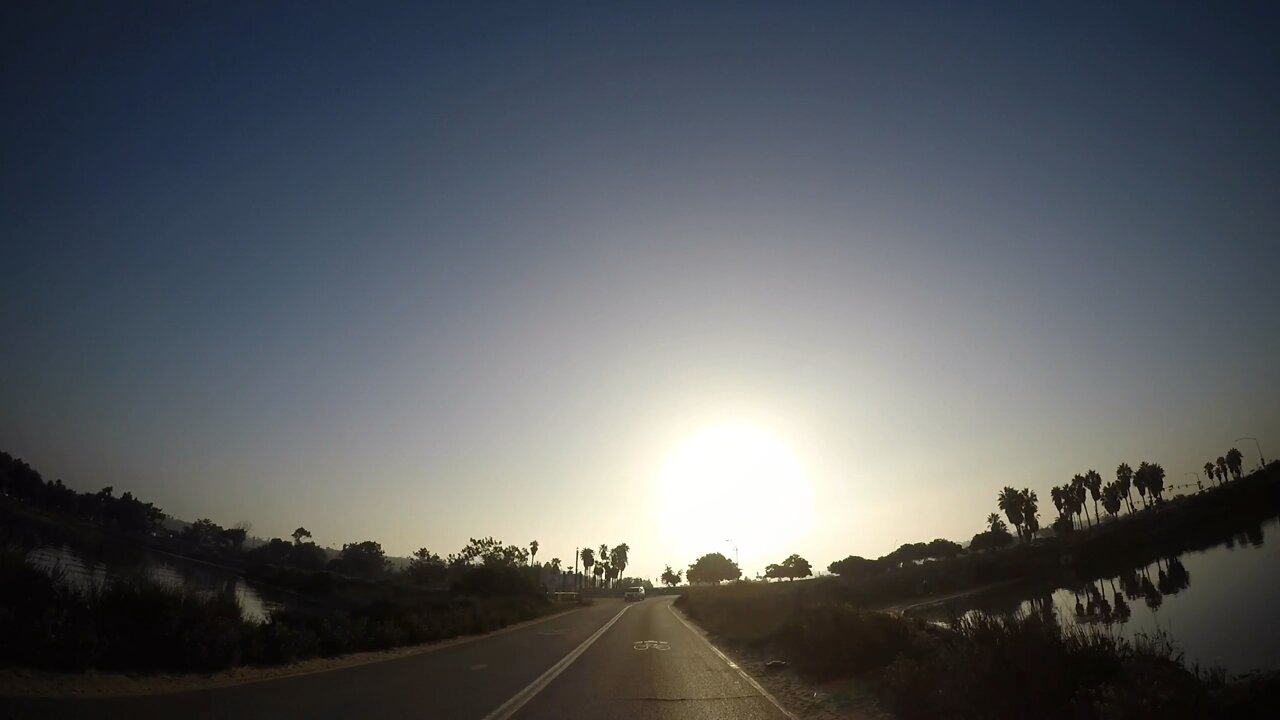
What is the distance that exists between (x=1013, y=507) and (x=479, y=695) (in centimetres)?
11733

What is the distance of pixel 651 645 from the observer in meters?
24.5

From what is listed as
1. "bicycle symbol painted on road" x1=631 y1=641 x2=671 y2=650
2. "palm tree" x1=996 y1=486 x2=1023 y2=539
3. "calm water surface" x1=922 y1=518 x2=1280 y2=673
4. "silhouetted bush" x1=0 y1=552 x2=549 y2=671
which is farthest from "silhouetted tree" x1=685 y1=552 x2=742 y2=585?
"silhouetted bush" x1=0 y1=552 x2=549 y2=671

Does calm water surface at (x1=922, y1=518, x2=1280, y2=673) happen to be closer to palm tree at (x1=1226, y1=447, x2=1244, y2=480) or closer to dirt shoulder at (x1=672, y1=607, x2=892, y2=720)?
dirt shoulder at (x1=672, y1=607, x2=892, y2=720)

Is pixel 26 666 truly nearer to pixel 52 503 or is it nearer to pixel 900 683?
pixel 900 683

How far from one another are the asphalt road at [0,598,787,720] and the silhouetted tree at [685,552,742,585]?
151878 mm

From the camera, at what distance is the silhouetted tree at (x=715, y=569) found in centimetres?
16575

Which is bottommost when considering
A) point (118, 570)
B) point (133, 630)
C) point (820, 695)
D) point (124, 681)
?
point (820, 695)

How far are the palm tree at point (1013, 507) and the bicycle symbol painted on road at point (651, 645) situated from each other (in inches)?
4030

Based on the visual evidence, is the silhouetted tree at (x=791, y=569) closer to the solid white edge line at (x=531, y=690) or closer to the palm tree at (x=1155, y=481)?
the palm tree at (x=1155, y=481)

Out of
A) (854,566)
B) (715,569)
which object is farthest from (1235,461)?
(715,569)

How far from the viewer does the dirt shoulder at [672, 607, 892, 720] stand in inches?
437

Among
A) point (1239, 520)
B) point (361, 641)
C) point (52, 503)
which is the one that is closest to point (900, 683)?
point (361, 641)

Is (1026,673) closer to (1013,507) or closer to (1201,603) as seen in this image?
Result: (1201,603)

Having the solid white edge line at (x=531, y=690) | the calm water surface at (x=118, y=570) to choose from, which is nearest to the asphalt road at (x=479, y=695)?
the solid white edge line at (x=531, y=690)
